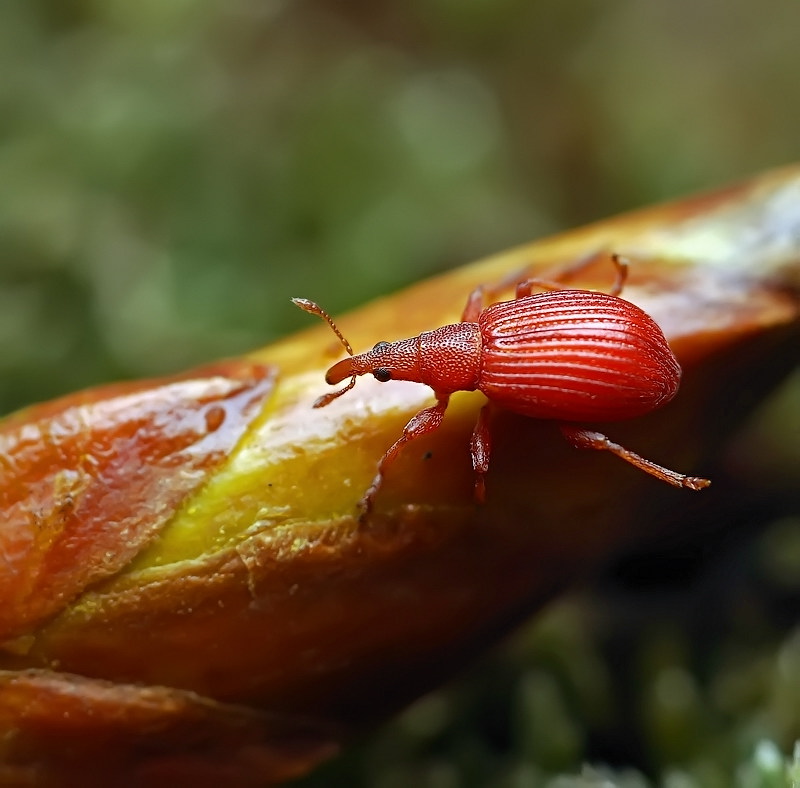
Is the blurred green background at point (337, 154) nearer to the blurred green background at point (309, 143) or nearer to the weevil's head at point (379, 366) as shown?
the blurred green background at point (309, 143)

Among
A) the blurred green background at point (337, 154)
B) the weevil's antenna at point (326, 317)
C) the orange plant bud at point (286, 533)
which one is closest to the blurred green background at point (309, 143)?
the blurred green background at point (337, 154)

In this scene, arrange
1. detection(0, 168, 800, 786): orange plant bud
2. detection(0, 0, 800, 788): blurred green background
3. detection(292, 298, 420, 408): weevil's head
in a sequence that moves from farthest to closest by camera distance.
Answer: detection(0, 0, 800, 788): blurred green background
detection(292, 298, 420, 408): weevil's head
detection(0, 168, 800, 786): orange plant bud

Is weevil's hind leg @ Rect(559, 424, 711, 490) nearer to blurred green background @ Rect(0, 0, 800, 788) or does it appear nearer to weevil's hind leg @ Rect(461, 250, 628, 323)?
weevil's hind leg @ Rect(461, 250, 628, 323)

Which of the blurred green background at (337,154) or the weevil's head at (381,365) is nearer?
the weevil's head at (381,365)

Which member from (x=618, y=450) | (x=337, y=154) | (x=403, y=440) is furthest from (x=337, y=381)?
(x=337, y=154)

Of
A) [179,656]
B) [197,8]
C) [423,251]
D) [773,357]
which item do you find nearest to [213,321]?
[423,251]

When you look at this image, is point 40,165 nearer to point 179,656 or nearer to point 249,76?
point 249,76

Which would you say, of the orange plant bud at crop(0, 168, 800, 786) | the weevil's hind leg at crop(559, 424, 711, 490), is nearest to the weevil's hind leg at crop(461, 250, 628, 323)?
the orange plant bud at crop(0, 168, 800, 786)
